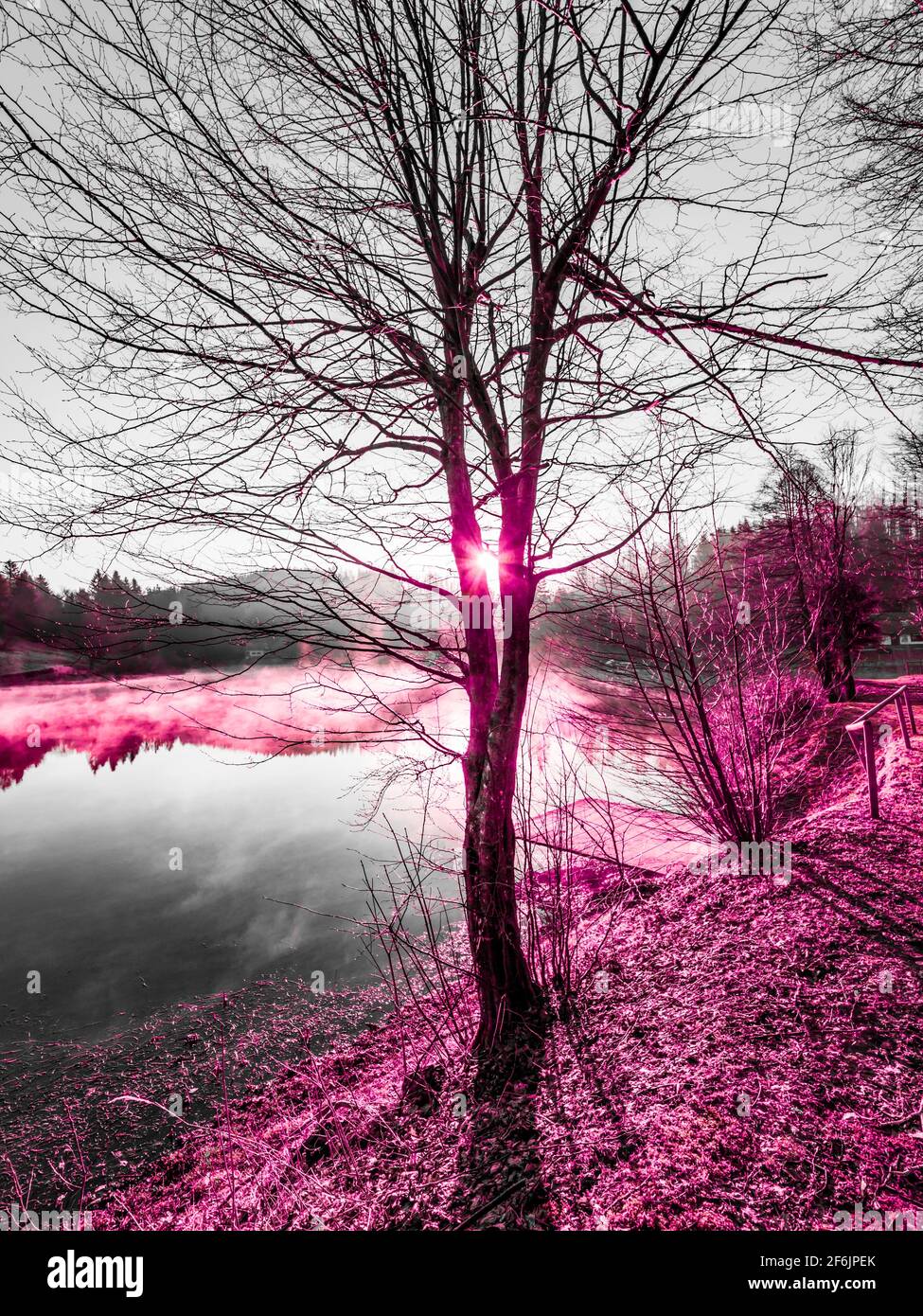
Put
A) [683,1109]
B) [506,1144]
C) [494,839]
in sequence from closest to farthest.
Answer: [683,1109] < [506,1144] < [494,839]

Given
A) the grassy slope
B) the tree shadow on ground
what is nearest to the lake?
the tree shadow on ground

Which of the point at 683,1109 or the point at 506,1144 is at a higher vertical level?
the point at 683,1109

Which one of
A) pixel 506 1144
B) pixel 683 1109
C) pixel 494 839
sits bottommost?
pixel 506 1144

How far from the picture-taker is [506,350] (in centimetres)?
368

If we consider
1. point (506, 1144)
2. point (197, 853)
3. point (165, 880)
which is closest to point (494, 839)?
point (506, 1144)

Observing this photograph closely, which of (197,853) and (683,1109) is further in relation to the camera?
(197,853)

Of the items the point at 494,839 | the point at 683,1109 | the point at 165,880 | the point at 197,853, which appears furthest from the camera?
the point at 197,853

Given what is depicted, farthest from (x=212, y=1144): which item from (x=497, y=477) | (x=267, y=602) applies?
(x=497, y=477)

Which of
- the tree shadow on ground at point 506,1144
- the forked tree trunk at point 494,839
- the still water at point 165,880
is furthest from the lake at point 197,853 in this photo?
the tree shadow on ground at point 506,1144

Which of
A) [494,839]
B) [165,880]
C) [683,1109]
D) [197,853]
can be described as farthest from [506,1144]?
[197,853]

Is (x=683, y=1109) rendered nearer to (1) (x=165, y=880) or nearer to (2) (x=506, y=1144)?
(2) (x=506, y=1144)

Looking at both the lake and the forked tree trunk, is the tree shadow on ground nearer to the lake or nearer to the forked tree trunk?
the forked tree trunk

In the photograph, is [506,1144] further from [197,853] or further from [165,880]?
[197,853]

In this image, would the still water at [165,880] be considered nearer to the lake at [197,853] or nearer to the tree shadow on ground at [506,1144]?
the lake at [197,853]
